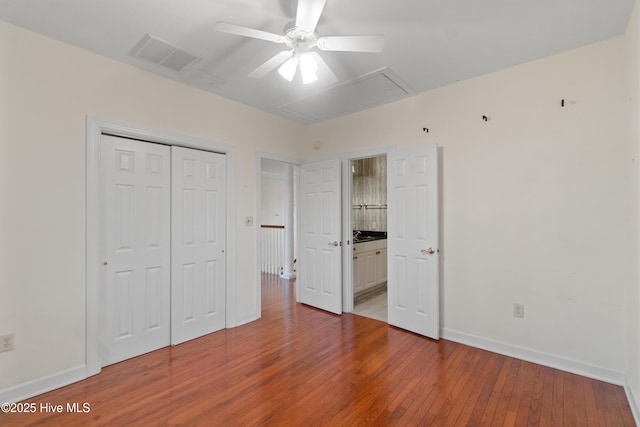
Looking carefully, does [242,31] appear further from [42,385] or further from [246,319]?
[246,319]

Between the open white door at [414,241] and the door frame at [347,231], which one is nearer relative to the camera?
the open white door at [414,241]

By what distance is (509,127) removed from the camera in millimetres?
2723

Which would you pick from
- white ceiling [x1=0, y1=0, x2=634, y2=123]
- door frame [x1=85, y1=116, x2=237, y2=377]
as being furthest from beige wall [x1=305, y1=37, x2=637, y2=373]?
door frame [x1=85, y1=116, x2=237, y2=377]

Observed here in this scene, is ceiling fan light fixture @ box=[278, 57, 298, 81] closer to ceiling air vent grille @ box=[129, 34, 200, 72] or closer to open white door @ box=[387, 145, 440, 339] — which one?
ceiling air vent grille @ box=[129, 34, 200, 72]

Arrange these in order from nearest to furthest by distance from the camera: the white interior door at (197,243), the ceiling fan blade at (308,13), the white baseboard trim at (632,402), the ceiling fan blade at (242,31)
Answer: the ceiling fan blade at (308,13) → the ceiling fan blade at (242,31) → the white baseboard trim at (632,402) → the white interior door at (197,243)

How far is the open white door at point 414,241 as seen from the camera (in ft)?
10.0

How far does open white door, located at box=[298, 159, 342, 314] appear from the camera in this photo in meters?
3.85

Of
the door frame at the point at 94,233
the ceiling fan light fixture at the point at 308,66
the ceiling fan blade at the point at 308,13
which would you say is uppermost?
the ceiling fan blade at the point at 308,13

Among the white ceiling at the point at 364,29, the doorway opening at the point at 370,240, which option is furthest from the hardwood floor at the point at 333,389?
the white ceiling at the point at 364,29

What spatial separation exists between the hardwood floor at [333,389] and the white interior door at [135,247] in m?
0.22

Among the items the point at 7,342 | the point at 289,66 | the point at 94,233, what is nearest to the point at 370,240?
the point at 289,66

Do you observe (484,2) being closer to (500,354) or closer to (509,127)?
(509,127)

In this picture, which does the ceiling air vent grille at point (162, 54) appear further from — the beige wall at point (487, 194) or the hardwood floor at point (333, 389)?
the hardwood floor at point (333, 389)

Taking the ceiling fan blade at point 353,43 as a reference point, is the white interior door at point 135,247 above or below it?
below
